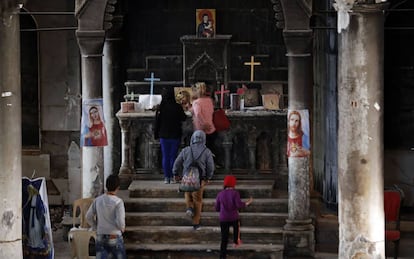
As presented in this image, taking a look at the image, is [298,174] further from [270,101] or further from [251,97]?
[251,97]

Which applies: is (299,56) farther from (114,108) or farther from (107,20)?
(114,108)

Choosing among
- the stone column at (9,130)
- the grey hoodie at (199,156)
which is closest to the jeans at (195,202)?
the grey hoodie at (199,156)

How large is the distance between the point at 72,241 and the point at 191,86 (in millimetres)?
5218

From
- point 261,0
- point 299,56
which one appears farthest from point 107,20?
point 261,0

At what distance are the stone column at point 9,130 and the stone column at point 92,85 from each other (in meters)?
3.98

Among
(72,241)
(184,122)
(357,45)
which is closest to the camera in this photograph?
(357,45)

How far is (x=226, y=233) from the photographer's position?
1970cm

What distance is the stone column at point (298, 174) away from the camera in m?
20.1

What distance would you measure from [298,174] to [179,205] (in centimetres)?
224

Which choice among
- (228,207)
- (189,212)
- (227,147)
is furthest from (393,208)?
(227,147)

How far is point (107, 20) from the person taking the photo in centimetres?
2034

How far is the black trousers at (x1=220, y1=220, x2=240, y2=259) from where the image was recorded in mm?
19562

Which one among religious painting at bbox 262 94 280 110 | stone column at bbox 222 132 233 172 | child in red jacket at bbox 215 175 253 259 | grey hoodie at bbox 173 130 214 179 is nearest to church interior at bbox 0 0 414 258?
stone column at bbox 222 132 233 172

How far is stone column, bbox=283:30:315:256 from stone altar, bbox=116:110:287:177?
2.41m
